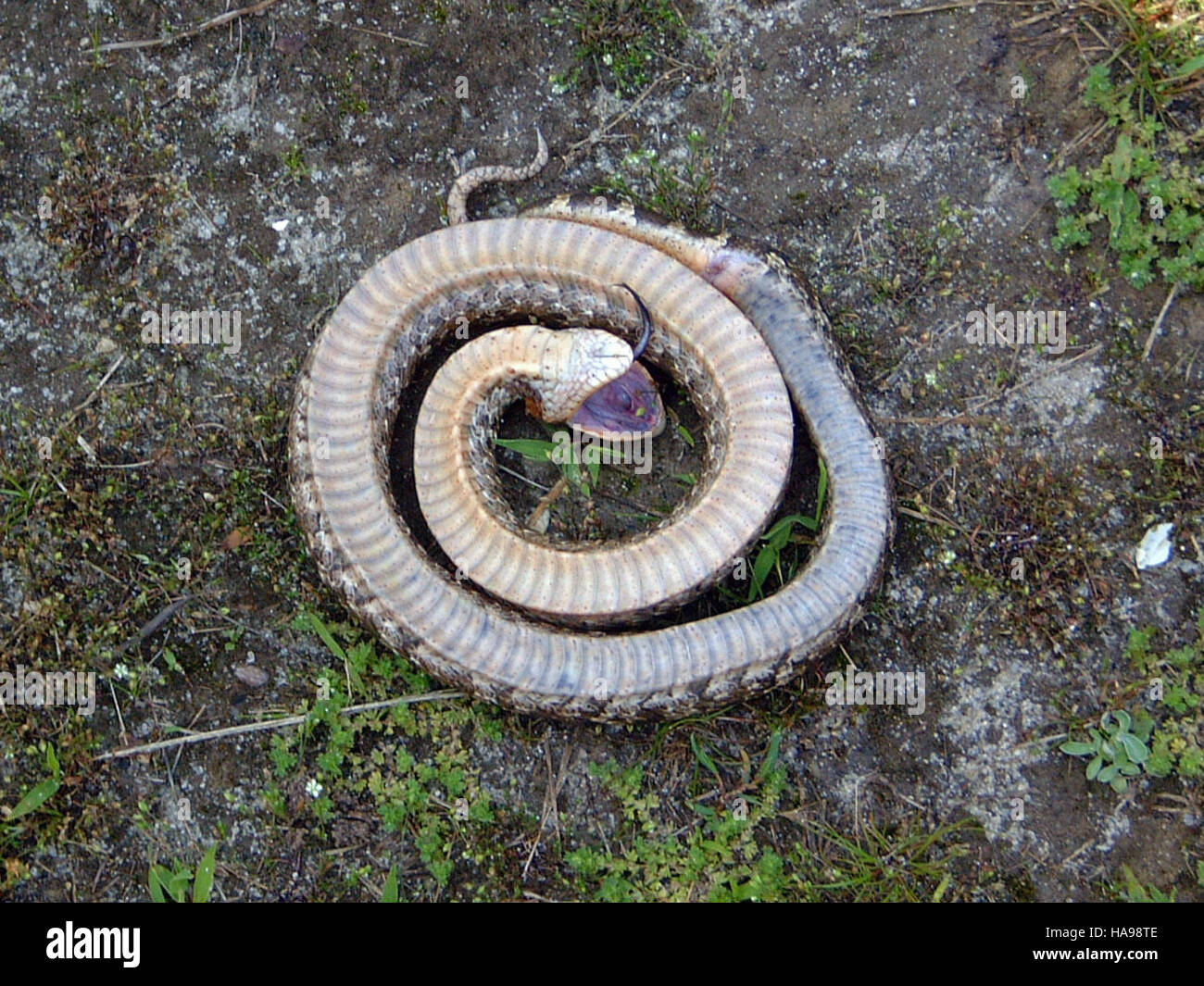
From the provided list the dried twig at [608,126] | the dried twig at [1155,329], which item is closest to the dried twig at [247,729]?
the dried twig at [608,126]

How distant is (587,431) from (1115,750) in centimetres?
342

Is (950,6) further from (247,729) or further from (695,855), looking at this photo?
(247,729)

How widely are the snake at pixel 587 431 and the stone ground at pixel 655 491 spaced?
1.31 feet

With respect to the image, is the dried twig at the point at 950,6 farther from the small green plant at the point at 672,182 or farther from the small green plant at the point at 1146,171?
the small green plant at the point at 672,182

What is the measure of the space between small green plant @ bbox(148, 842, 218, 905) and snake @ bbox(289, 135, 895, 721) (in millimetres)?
1680

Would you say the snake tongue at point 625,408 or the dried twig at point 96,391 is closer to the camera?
the snake tongue at point 625,408

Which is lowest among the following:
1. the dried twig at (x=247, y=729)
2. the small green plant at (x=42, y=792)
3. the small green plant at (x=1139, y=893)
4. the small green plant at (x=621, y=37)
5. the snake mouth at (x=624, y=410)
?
the small green plant at (x=1139, y=893)

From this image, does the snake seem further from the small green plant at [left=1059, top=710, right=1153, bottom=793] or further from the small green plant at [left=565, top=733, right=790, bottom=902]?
the small green plant at [left=1059, top=710, right=1153, bottom=793]

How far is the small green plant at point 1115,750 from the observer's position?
5.13m

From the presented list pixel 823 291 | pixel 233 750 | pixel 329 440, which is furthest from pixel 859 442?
pixel 233 750

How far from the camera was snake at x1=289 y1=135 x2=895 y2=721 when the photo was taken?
495 centimetres

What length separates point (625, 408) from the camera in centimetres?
547

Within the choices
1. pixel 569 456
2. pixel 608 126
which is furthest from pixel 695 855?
pixel 608 126

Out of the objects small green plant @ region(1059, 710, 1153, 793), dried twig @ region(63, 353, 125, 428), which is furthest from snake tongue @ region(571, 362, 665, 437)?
small green plant @ region(1059, 710, 1153, 793)
